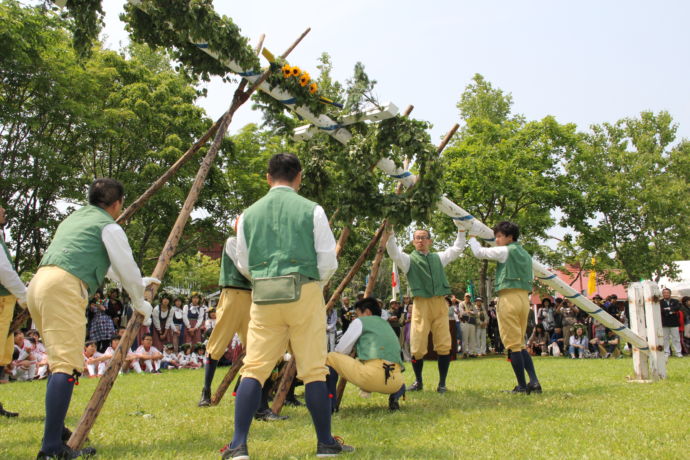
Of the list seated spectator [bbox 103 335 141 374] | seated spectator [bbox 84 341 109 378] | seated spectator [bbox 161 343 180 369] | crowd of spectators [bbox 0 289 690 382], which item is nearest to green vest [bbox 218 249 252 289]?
crowd of spectators [bbox 0 289 690 382]

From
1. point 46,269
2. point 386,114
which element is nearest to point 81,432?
point 46,269

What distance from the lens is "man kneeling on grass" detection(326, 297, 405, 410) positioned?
5.57 m

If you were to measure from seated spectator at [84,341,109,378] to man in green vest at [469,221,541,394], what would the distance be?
9091 mm

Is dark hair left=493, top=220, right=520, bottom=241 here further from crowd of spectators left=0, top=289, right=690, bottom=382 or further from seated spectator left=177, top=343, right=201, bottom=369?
seated spectator left=177, top=343, right=201, bottom=369

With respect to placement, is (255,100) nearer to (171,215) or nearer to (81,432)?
(81,432)

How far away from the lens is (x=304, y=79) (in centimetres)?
678

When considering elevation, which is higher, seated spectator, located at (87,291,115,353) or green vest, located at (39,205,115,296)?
green vest, located at (39,205,115,296)

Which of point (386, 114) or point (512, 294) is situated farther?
point (512, 294)

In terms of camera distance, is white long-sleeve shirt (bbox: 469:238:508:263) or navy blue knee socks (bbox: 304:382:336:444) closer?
navy blue knee socks (bbox: 304:382:336:444)

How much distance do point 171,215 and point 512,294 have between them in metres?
14.8

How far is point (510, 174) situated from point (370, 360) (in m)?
19.3

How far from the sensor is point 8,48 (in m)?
15.3

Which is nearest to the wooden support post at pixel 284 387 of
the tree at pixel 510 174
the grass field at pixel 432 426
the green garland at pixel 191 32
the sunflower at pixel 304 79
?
the grass field at pixel 432 426

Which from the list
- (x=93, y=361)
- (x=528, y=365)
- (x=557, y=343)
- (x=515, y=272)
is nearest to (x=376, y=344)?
(x=515, y=272)
